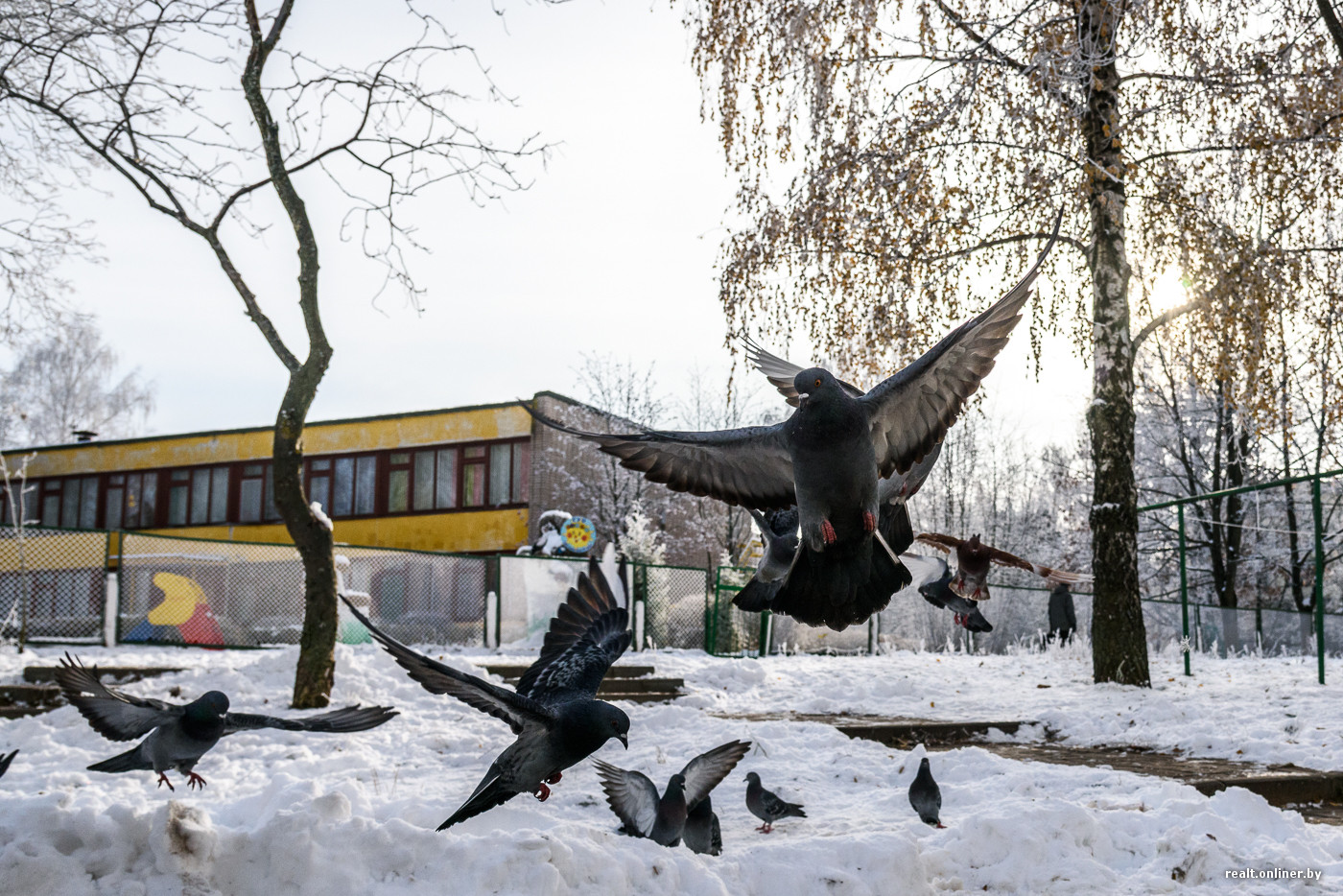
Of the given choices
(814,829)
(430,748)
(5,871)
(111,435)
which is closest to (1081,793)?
(814,829)

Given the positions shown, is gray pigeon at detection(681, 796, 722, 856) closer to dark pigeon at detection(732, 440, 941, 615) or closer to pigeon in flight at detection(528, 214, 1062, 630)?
dark pigeon at detection(732, 440, 941, 615)

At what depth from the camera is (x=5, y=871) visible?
391cm

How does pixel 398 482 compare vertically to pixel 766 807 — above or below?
above

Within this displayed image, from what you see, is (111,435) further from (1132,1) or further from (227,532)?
(1132,1)

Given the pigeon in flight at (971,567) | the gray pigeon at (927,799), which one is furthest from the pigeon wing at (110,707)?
the gray pigeon at (927,799)

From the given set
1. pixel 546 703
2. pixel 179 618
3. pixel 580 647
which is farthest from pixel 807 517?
pixel 179 618

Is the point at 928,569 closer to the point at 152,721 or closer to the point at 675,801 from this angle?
the point at 675,801

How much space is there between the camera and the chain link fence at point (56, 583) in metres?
11.9

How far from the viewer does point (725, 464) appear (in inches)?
116

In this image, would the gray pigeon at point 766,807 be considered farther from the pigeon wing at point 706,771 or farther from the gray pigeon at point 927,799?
the gray pigeon at point 927,799

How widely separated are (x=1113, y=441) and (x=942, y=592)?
23.6 feet

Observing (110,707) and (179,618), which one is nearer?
(110,707)

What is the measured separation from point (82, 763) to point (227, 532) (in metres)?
23.3

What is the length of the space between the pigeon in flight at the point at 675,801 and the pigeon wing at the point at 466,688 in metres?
1.26
